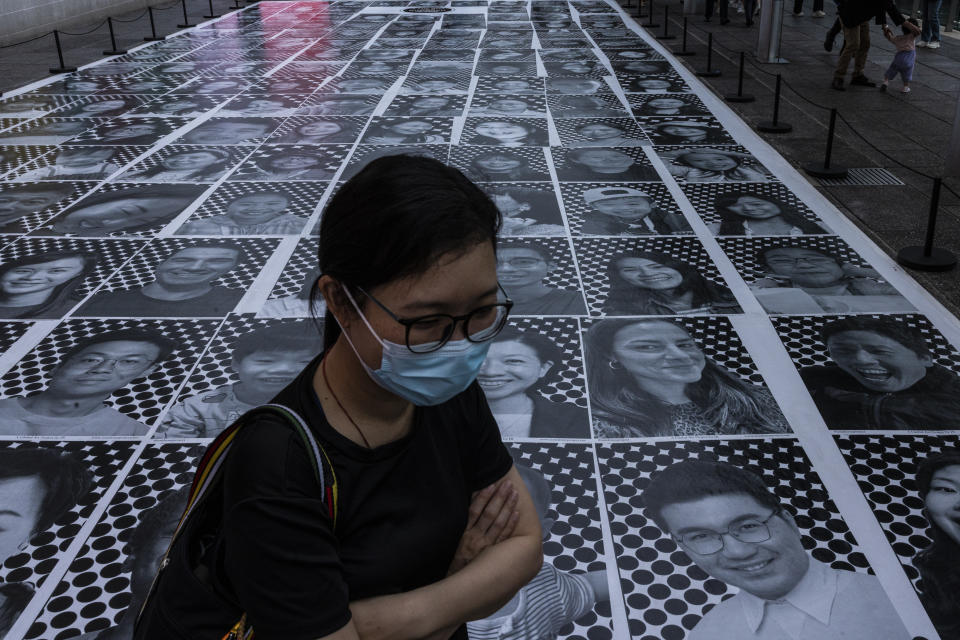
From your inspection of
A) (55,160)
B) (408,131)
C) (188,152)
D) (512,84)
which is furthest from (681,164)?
(55,160)

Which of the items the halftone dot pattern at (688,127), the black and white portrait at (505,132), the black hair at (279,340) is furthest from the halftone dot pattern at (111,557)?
the halftone dot pattern at (688,127)

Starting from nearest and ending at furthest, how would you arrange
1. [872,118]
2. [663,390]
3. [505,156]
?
[663,390]
[505,156]
[872,118]

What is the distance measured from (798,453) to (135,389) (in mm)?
3537

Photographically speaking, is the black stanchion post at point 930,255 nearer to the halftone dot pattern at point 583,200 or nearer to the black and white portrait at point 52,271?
the halftone dot pattern at point 583,200

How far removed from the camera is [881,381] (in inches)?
195

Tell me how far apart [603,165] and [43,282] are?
5.25m

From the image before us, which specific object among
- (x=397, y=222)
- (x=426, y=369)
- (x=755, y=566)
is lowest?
(x=755, y=566)

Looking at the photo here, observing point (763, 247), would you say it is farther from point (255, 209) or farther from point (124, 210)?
point (124, 210)

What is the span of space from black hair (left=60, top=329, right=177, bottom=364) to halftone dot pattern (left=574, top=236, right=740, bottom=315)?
2.70 metres

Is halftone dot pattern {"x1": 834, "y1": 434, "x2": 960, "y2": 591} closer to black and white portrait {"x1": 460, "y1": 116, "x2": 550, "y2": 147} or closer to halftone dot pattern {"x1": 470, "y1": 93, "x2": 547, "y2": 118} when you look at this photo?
black and white portrait {"x1": 460, "y1": 116, "x2": 550, "y2": 147}

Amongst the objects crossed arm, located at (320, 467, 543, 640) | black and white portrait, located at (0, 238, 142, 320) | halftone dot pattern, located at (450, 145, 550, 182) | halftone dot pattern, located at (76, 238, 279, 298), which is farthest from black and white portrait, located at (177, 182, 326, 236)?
crossed arm, located at (320, 467, 543, 640)

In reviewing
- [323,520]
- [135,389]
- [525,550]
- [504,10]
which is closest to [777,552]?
[525,550]

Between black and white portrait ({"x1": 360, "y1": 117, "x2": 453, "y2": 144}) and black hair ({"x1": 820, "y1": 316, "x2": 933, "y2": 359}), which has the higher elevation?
black and white portrait ({"x1": 360, "y1": 117, "x2": 453, "y2": 144})

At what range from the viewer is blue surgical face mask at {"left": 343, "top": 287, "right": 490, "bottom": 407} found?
1606 millimetres
